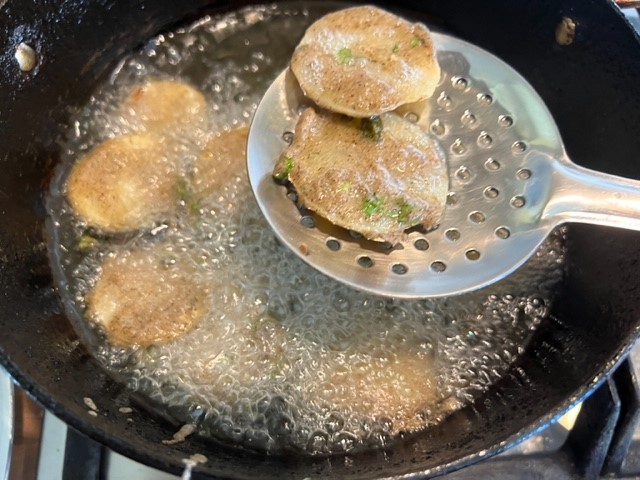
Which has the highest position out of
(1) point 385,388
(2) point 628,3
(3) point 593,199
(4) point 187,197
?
(2) point 628,3

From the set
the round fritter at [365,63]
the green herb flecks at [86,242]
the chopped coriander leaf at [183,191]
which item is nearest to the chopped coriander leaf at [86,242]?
the green herb flecks at [86,242]

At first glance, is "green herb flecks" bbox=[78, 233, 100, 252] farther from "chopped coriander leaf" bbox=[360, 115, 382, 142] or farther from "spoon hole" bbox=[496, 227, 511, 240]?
"spoon hole" bbox=[496, 227, 511, 240]

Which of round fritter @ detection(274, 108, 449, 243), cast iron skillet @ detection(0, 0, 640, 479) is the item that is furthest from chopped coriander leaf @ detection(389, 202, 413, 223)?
cast iron skillet @ detection(0, 0, 640, 479)

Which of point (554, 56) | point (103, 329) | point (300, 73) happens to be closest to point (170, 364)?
point (103, 329)

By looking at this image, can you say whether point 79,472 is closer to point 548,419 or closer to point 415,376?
point 415,376

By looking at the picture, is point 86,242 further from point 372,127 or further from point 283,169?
point 372,127

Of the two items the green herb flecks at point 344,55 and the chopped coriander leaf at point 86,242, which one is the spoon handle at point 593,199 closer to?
the green herb flecks at point 344,55

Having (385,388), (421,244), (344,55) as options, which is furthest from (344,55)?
(385,388)
